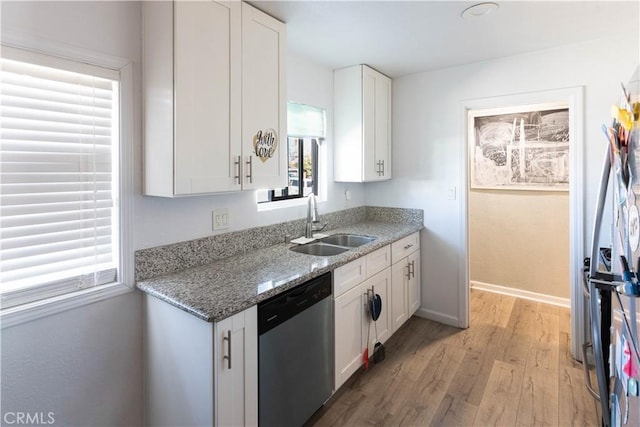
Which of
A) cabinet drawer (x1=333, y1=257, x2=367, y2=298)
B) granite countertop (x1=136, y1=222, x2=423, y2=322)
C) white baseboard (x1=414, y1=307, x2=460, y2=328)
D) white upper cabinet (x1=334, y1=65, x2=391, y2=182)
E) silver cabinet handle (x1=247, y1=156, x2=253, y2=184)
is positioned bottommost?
white baseboard (x1=414, y1=307, x2=460, y2=328)

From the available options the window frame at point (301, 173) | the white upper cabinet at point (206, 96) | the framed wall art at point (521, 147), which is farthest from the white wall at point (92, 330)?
the framed wall art at point (521, 147)

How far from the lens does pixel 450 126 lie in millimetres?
2975

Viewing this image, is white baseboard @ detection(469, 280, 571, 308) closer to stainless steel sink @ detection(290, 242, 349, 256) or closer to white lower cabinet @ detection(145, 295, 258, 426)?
stainless steel sink @ detection(290, 242, 349, 256)

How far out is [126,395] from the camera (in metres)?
1.63

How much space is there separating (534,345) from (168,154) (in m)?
3.01

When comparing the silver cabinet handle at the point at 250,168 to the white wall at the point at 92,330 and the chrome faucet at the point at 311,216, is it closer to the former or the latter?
the white wall at the point at 92,330

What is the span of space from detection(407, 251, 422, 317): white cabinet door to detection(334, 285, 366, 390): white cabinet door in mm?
895

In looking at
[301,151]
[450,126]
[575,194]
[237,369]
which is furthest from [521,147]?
[237,369]

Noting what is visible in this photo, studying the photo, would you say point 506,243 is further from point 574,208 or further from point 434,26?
point 434,26

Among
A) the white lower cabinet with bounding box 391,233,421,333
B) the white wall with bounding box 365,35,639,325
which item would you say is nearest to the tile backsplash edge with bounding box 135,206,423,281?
the white lower cabinet with bounding box 391,233,421,333

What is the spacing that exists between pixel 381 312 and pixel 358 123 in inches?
61.5

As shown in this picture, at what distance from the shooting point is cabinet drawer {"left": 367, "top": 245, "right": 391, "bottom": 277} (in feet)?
7.63

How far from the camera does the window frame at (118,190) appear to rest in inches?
51.8

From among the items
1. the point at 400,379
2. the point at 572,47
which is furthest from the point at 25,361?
the point at 572,47
